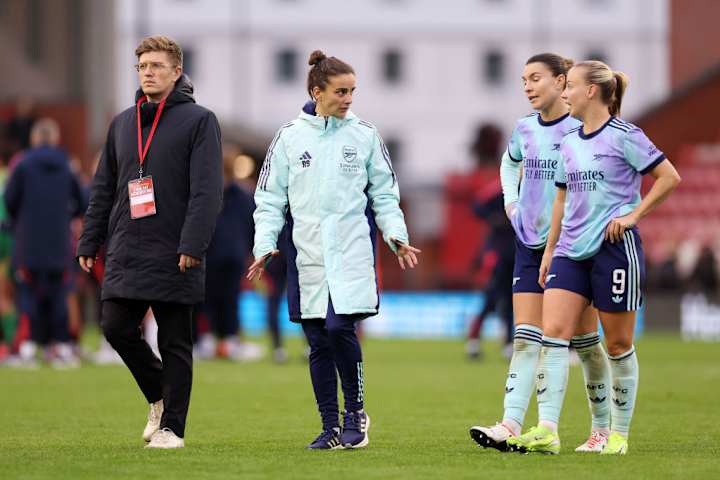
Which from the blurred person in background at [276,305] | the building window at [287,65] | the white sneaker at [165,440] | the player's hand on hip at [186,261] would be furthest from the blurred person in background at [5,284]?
the building window at [287,65]

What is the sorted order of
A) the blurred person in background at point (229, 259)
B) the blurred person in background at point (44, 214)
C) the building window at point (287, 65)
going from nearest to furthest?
the blurred person in background at point (44, 214) < the blurred person in background at point (229, 259) < the building window at point (287, 65)

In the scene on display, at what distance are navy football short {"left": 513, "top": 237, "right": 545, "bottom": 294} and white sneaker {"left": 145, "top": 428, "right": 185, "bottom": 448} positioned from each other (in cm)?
201

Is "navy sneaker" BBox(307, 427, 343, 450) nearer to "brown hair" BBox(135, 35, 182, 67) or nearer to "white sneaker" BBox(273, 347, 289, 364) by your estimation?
"brown hair" BBox(135, 35, 182, 67)

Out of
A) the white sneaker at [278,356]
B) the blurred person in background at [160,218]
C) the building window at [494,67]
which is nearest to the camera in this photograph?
the blurred person in background at [160,218]

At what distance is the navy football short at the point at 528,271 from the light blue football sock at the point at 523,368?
0.69 feet

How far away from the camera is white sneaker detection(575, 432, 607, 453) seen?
8.52m

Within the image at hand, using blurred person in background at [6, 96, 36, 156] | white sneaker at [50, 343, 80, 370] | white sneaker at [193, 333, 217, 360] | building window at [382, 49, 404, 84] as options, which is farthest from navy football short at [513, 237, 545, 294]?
building window at [382, 49, 404, 84]

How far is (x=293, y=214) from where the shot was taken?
28.4ft

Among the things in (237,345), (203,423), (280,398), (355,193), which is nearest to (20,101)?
(237,345)

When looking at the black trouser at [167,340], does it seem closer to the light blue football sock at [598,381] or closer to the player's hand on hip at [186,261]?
the player's hand on hip at [186,261]

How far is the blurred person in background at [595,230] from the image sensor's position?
8.09 metres

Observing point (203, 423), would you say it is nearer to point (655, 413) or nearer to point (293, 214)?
point (293, 214)

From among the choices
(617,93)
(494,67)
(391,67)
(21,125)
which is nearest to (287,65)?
(391,67)

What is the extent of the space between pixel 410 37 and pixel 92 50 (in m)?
47.3
